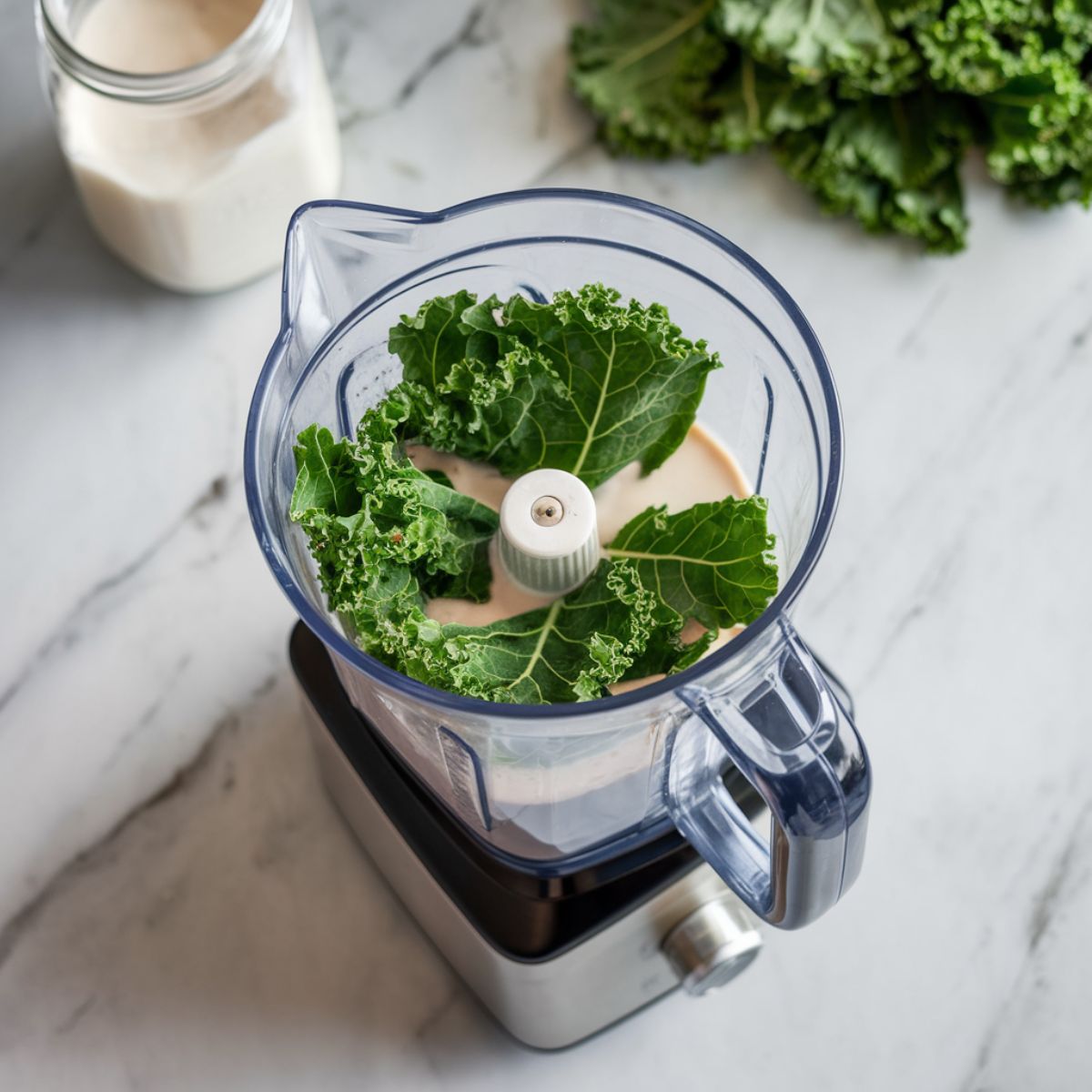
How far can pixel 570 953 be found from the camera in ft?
2.63

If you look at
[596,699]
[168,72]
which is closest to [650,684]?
[596,699]

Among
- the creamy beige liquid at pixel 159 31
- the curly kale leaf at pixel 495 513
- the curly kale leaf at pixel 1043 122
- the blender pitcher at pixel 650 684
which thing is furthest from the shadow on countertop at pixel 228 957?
the curly kale leaf at pixel 1043 122

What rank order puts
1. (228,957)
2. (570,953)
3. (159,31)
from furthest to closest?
(159,31) → (228,957) → (570,953)

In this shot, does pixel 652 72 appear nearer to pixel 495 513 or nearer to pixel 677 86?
pixel 677 86

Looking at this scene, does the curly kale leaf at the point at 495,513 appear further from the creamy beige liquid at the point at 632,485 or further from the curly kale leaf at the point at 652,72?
the curly kale leaf at the point at 652,72

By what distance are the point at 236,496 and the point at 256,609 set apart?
9 cm

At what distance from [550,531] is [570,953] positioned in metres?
0.26

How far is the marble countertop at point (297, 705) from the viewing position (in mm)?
963

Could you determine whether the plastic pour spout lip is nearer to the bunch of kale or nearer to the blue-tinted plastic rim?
the blue-tinted plastic rim

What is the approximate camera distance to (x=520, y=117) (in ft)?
3.92

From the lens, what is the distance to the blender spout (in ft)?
2.46

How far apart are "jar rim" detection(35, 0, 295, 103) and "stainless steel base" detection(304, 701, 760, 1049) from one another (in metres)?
0.43

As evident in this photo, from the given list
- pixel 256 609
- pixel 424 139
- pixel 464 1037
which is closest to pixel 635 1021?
pixel 464 1037

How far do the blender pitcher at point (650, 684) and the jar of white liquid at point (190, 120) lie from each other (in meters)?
0.30
